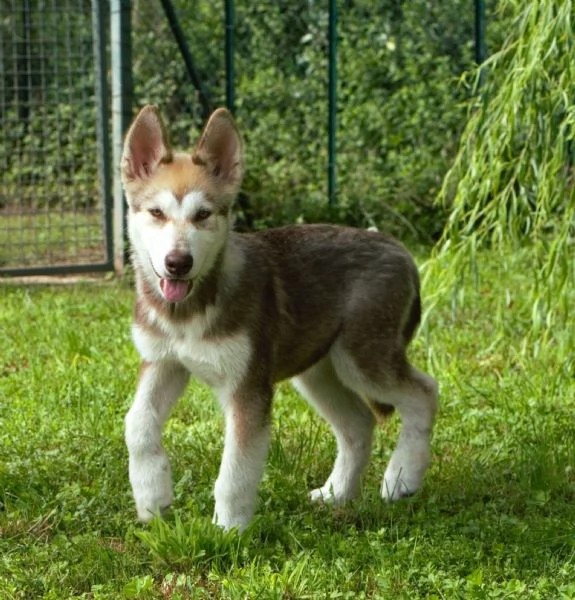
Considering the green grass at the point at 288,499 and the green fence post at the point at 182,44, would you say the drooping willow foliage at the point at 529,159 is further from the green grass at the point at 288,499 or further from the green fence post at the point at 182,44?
the green fence post at the point at 182,44

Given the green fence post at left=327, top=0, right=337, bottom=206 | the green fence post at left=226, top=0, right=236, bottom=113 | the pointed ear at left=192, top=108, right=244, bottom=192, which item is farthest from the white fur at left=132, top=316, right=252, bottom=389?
the green fence post at left=327, top=0, right=337, bottom=206

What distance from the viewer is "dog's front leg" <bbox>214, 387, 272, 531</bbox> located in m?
4.58

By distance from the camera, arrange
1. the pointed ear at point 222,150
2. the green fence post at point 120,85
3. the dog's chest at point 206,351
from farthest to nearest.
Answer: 1. the green fence post at point 120,85
2. the pointed ear at point 222,150
3. the dog's chest at point 206,351

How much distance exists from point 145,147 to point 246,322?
765 millimetres

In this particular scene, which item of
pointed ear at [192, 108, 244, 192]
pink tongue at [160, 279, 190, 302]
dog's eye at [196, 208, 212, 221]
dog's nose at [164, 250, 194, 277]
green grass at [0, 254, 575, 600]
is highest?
A: pointed ear at [192, 108, 244, 192]

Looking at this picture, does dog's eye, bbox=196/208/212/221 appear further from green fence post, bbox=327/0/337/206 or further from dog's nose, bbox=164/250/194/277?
green fence post, bbox=327/0/337/206

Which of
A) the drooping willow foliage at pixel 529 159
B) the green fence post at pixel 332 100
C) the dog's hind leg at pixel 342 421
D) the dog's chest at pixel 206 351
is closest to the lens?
the dog's chest at pixel 206 351

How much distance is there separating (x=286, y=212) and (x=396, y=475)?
19.4ft

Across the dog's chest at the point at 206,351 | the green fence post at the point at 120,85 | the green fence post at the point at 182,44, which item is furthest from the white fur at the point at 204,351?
the green fence post at the point at 182,44

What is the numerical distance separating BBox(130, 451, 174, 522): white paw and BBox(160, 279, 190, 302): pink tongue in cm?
64

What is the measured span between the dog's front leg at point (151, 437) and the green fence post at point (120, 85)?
15.9ft

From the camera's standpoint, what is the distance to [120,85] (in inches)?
378

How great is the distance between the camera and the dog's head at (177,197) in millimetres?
4461

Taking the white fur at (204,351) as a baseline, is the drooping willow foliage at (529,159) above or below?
above
